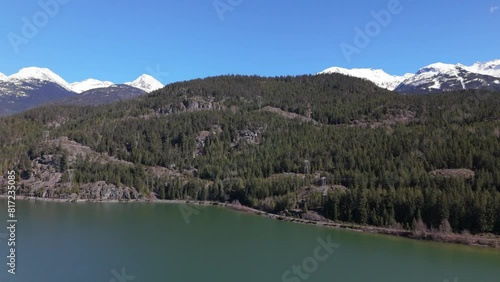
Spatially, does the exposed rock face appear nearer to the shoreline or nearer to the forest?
the forest

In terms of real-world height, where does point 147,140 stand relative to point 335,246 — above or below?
above

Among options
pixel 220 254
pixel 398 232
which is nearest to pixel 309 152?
pixel 398 232

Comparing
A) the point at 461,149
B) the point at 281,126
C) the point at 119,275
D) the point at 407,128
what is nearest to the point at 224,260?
the point at 119,275

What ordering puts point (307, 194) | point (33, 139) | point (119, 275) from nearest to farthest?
point (119, 275) → point (307, 194) → point (33, 139)

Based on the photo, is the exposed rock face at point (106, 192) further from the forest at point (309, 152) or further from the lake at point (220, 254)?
the lake at point (220, 254)

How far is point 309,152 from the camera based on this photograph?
127 meters

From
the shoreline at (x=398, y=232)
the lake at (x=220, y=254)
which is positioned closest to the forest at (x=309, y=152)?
the shoreline at (x=398, y=232)

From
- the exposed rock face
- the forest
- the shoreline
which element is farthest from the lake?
the exposed rock face

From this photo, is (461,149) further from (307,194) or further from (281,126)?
(281,126)

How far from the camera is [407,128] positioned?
5261 inches

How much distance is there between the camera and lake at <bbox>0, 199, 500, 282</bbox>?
47844 mm

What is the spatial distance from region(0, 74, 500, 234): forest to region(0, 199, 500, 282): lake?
32.2 feet

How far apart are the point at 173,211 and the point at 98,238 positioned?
35410mm

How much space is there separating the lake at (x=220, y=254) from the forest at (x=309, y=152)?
9.81 meters
